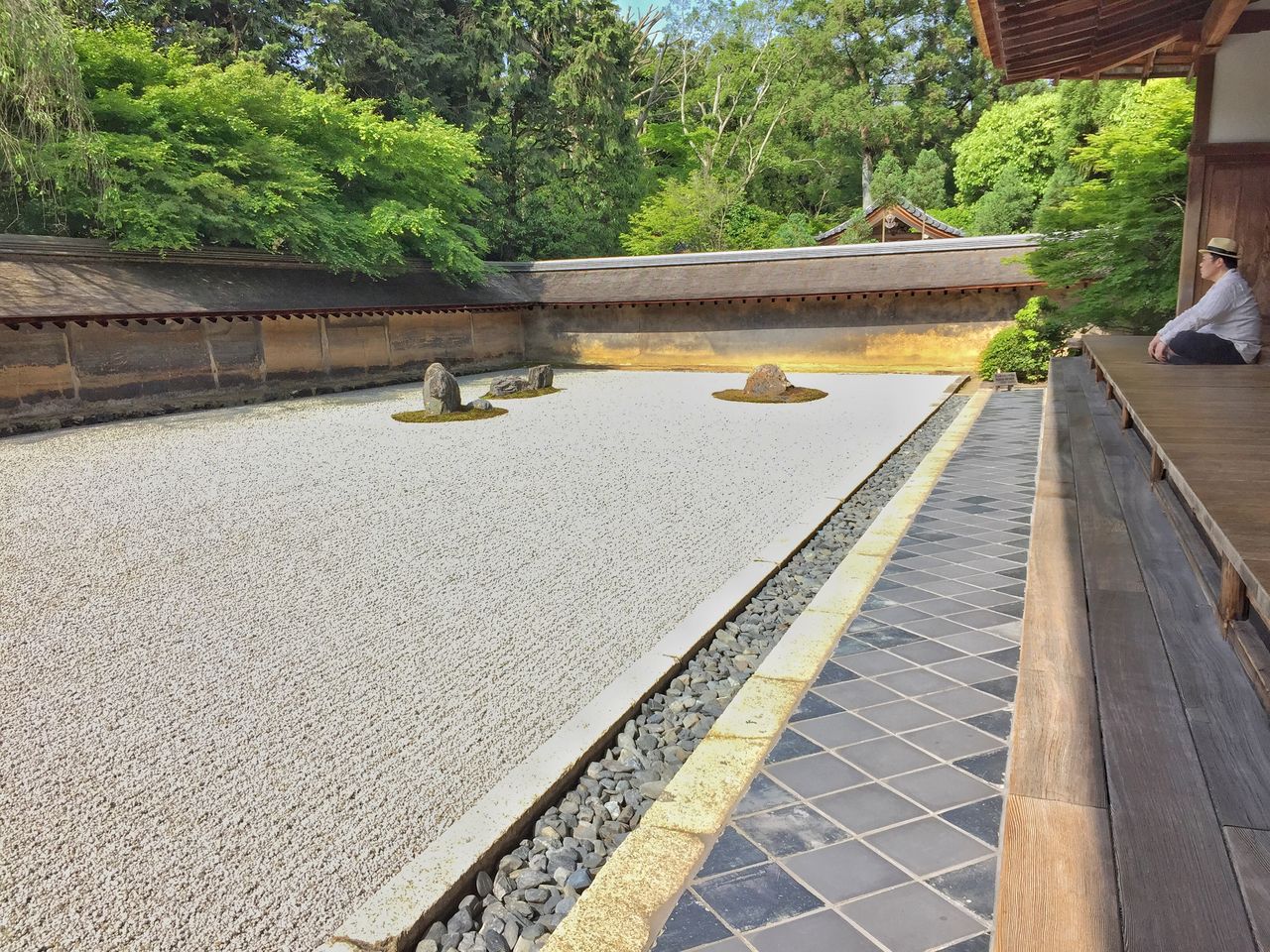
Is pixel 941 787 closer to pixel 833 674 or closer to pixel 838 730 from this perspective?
pixel 838 730

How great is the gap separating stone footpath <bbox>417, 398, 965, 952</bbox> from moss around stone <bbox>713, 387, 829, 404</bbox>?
899 centimetres

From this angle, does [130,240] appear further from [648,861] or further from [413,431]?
[648,861]

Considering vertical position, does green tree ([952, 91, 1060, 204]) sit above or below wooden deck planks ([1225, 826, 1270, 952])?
above

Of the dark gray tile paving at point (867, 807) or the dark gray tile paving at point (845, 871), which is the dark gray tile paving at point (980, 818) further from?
the dark gray tile paving at point (845, 871)

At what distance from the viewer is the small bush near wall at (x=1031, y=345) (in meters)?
14.5

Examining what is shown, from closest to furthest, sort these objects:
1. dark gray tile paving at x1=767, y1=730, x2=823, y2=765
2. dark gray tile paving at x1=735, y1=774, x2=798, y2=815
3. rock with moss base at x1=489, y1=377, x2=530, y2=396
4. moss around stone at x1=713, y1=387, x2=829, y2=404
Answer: dark gray tile paving at x1=735, y1=774, x2=798, y2=815, dark gray tile paving at x1=767, y1=730, x2=823, y2=765, moss around stone at x1=713, y1=387, x2=829, y2=404, rock with moss base at x1=489, y1=377, x2=530, y2=396

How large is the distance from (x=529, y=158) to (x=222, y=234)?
14.6 meters

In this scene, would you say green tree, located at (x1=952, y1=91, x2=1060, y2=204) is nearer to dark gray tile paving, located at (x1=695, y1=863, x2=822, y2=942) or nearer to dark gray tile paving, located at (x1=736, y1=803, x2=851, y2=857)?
dark gray tile paving, located at (x1=736, y1=803, x2=851, y2=857)

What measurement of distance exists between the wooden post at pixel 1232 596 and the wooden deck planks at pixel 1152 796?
24cm

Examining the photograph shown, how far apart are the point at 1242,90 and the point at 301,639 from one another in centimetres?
898

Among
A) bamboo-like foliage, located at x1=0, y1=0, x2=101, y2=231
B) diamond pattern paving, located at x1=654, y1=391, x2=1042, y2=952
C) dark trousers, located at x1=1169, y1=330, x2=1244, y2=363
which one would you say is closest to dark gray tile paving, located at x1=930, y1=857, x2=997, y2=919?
diamond pattern paving, located at x1=654, y1=391, x2=1042, y2=952

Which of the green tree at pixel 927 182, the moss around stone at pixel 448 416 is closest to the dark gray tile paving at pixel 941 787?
the moss around stone at pixel 448 416

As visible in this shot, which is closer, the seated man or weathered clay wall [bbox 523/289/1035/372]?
the seated man

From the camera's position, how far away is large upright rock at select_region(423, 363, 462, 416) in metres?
13.1
